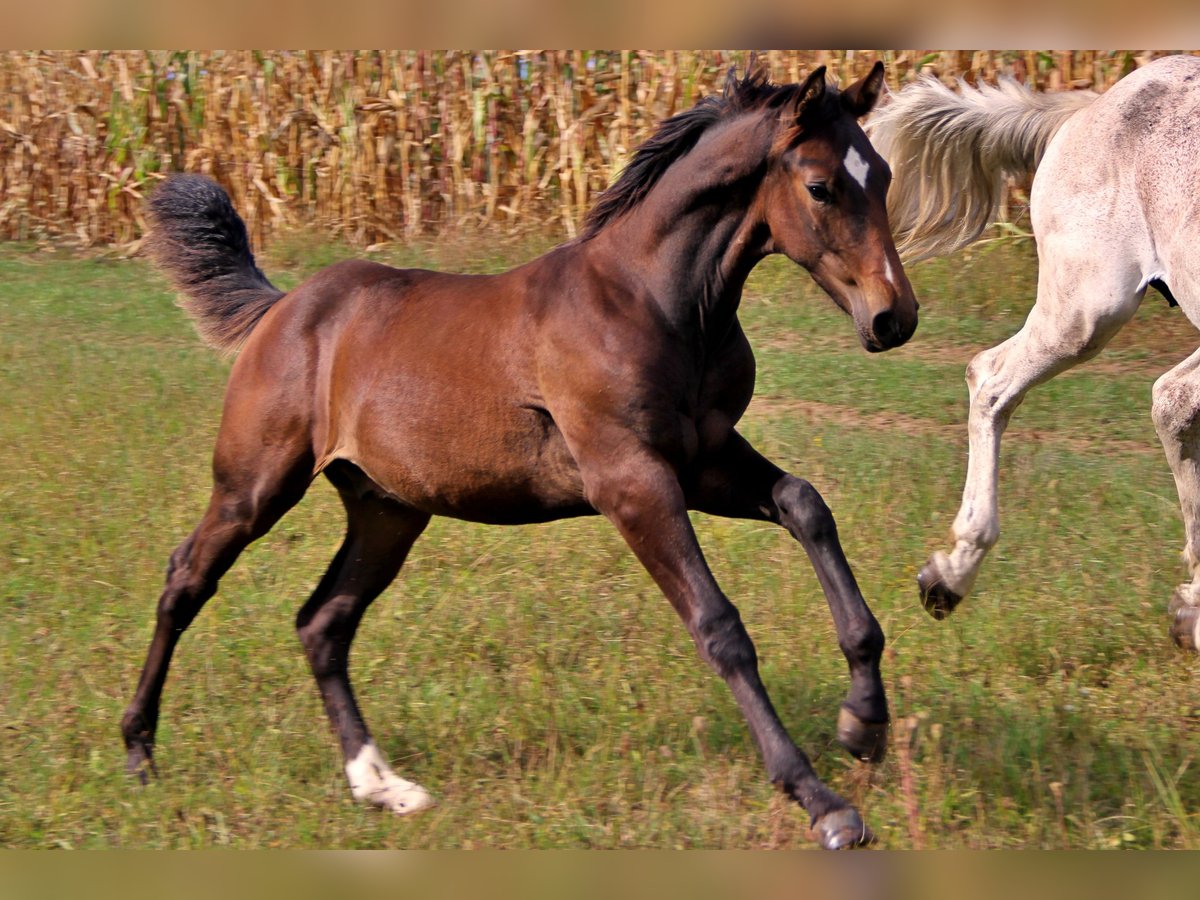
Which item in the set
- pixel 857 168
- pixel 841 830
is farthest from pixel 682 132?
pixel 841 830

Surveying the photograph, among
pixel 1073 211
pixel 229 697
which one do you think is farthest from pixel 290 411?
pixel 1073 211

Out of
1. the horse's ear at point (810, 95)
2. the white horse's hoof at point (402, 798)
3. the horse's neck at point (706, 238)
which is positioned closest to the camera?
the horse's ear at point (810, 95)

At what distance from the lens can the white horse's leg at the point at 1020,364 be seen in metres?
5.64

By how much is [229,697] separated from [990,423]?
322 cm

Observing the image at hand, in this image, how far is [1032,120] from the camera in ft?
21.5

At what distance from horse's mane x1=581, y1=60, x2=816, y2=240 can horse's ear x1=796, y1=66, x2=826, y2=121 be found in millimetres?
183

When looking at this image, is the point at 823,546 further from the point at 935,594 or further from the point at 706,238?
the point at 935,594

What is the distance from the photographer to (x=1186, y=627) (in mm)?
5730

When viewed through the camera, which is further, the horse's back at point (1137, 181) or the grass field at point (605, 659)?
the horse's back at point (1137, 181)

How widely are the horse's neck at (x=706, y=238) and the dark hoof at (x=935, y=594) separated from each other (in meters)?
1.75

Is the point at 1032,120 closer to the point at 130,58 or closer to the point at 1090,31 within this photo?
the point at 1090,31

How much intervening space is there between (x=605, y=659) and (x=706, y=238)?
1975 millimetres

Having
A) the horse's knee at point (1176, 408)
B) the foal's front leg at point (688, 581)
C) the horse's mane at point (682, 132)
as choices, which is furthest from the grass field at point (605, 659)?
the horse's mane at point (682, 132)

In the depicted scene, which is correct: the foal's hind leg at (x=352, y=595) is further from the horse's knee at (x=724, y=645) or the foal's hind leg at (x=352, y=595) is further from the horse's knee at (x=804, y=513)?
the horse's knee at (x=804, y=513)
